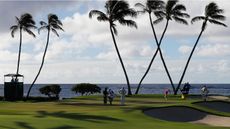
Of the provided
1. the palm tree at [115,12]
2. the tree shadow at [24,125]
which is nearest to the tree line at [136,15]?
the palm tree at [115,12]

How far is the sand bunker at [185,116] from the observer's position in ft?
124

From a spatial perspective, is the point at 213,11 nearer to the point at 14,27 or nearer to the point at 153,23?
the point at 153,23

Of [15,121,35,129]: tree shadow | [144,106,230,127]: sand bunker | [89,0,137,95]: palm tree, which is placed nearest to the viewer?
[15,121,35,129]: tree shadow

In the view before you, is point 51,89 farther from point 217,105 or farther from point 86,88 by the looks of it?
point 217,105

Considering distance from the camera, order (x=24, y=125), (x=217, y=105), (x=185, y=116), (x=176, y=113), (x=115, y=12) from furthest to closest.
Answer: (x=115, y=12)
(x=217, y=105)
(x=176, y=113)
(x=185, y=116)
(x=24, y=125)

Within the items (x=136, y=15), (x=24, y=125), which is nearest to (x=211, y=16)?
(x=136, y=15)

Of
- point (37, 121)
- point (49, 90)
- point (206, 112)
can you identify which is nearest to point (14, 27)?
point (49, 90)

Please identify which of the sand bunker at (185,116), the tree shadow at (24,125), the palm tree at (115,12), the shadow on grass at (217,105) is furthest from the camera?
the palm tree at (115,12)

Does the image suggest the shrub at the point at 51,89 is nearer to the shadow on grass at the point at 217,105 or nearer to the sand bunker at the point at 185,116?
the shadow on grass at the point at 217,105

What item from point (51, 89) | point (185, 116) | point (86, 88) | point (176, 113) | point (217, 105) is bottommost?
point (185, 116)

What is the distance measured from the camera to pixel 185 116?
3938 cm

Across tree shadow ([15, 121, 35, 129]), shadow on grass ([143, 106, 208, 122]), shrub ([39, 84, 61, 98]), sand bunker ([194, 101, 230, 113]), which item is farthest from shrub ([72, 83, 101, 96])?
tree shadow ([15, 121, 35, 129])

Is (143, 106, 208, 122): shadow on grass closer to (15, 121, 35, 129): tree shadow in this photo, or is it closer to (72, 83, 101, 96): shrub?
(15, 121, 35, 129): tree shadow

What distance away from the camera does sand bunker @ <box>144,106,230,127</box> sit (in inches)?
Result: 1486
